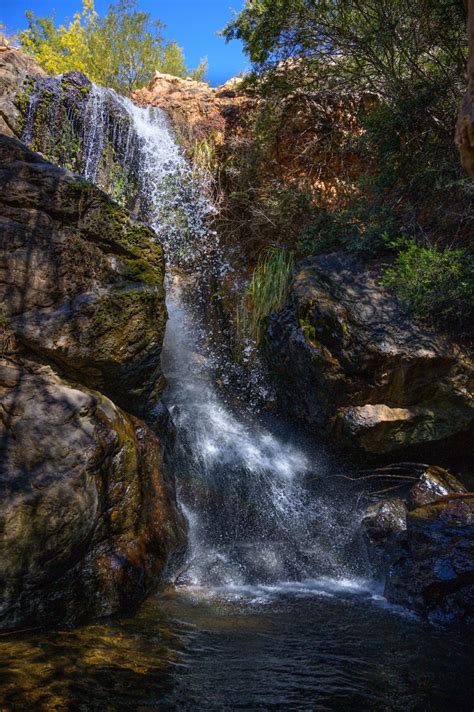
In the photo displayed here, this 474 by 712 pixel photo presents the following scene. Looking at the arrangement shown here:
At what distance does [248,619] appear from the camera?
4395 mm

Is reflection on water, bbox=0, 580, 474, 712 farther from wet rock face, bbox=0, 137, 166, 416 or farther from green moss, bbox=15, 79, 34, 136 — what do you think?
green moss, bbox=15, 79, 34, 136

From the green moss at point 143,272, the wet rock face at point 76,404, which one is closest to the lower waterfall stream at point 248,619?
the wet rock face at point 76,404

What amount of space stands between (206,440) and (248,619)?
337 centimetres

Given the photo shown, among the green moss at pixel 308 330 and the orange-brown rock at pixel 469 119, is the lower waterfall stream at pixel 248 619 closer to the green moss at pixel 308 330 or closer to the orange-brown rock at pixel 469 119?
the green moss at pixel 308 330

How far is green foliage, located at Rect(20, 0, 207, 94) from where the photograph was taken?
1992 cm

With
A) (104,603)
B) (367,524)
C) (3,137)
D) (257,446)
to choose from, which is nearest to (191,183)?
(3,137)

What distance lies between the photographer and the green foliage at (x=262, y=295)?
9.33m

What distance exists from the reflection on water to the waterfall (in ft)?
3.57

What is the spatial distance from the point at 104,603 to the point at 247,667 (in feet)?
4.65

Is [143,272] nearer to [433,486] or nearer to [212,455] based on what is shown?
[212,455]

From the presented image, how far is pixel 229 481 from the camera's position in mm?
6914

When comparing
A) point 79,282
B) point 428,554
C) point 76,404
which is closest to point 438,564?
point 428,554

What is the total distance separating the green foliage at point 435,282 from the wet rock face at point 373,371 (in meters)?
0.39

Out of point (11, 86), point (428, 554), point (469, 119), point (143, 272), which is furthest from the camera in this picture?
point (11, 86)
